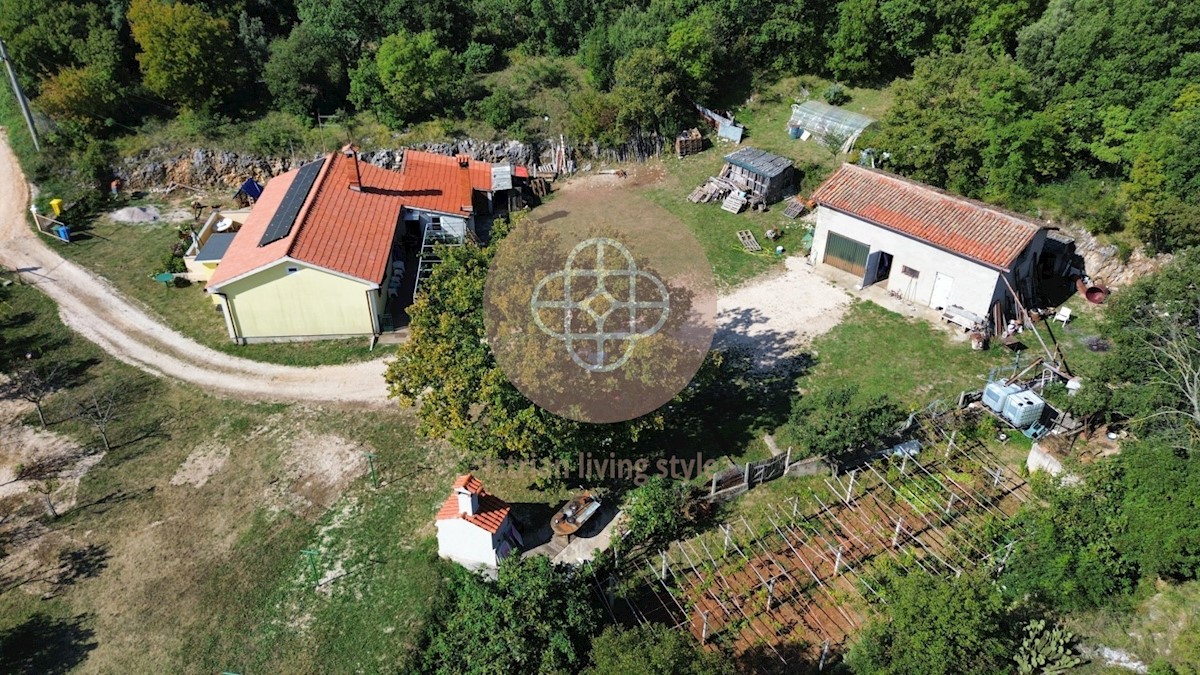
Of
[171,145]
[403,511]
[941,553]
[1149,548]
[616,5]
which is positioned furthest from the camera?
[616,5]

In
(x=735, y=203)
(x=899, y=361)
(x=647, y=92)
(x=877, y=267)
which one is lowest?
(x=899, y=361)

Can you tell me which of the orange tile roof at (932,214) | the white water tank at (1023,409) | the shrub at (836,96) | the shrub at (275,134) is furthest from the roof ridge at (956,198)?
the shrub at (275,134)

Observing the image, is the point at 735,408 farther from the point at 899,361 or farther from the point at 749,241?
the point at 749,241

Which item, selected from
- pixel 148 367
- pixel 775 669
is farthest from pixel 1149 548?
pixel 148 367

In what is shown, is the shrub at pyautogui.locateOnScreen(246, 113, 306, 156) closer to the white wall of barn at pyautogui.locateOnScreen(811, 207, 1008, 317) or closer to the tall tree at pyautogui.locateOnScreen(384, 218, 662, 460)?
the tall tree at pyautogui.locateOnScreen(384, 218, 662, 460)

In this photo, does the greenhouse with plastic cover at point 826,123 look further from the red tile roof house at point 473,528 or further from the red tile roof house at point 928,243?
the red tile roof house at point 473,528

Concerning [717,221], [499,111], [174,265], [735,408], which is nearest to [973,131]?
[717,221]

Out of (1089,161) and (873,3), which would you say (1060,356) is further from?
(873,3)

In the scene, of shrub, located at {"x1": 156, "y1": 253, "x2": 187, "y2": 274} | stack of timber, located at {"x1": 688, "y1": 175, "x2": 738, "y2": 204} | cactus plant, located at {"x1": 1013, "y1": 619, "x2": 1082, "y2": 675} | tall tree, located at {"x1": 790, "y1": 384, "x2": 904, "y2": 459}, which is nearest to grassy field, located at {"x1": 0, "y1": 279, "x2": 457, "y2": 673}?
shrub, located at {"x1": 156, "y1": 253, "x2": 187, "y2": 274}
